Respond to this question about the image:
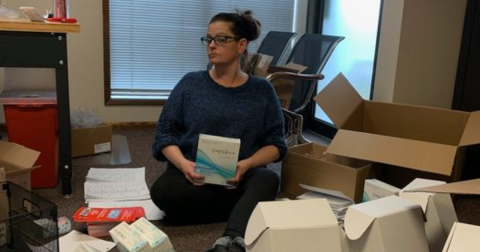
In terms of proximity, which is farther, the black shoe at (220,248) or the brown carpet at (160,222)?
the brown carpet at (160,222)

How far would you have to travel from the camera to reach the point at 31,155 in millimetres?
1816

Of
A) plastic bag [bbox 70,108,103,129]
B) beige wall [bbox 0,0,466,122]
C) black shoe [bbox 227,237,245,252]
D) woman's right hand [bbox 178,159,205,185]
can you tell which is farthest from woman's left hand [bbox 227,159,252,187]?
plastic bag [bbox 70,108,103,129]

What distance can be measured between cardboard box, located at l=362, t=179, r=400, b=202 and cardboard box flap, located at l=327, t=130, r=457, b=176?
126mm

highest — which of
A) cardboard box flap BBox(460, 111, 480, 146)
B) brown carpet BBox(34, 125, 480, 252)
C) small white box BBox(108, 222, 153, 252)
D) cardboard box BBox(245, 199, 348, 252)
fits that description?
cardboard box flap BBox(460, 111, 480, 146)

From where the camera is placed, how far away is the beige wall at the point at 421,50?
2.46 meters

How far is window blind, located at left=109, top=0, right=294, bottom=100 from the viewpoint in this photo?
3400 mm

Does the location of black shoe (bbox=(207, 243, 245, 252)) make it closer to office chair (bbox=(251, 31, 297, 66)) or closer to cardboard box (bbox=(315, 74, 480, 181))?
cardboard box (bbox=(315, 74, 480, 181))

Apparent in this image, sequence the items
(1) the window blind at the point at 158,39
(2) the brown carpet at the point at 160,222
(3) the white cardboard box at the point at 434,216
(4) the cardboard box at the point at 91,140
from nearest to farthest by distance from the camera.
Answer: (3) the white cardboard box at the point at 434,216
(2) the brown carpet at the point at 160,222
(4) the cardboard box at the point at 91,140
(1) the window blind at the point at 158,39

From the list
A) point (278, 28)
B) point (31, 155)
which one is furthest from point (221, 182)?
point (278, 28)

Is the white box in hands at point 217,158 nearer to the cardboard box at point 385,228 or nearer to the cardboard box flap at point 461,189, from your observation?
the cardboard box at point 385,228

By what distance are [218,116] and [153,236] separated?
1.99ft

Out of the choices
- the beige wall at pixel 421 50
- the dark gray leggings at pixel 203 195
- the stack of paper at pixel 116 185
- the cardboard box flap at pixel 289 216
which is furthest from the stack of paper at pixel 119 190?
the beige wall at pixel 421 50

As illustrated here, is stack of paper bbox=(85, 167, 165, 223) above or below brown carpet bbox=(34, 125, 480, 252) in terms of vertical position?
above

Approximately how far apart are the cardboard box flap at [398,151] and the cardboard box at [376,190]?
126 mm
